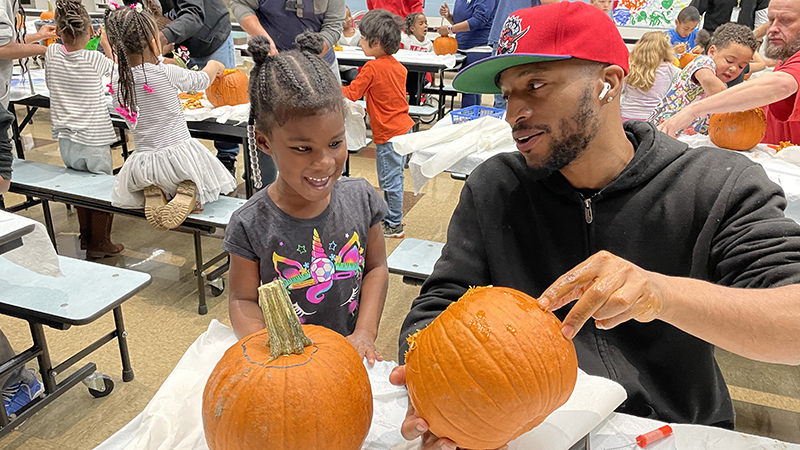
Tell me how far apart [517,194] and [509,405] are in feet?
2.36

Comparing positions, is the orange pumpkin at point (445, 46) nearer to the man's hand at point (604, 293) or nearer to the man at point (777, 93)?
the man at point (777, 93)

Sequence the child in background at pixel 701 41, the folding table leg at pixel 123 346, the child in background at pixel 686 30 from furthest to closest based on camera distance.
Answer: the child in background at pixel 686 30
the child in background at pixel 701 41
the folding table leg at pixel 123 346

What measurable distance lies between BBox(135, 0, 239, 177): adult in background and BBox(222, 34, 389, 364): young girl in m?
3.10

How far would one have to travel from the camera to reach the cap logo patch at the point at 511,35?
1264mm

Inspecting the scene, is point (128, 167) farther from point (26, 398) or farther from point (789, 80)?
point (789, 80)

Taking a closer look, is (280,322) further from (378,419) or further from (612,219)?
(612,219)

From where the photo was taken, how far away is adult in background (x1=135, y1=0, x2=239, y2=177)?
447cm

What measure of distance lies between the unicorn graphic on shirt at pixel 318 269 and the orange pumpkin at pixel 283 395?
582mm

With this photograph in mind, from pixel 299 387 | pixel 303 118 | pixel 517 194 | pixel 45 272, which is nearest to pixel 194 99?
pixel 45 272

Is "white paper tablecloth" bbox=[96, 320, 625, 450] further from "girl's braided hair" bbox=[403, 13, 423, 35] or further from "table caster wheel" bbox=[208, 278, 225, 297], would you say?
"girl's braided hair" bbox=[403, 13, 423, 35]

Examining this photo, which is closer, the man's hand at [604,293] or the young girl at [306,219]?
the man's hand at [604,293]

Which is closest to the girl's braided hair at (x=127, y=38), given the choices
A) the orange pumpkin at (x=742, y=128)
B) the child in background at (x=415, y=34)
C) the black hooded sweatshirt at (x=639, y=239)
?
the black hooded sweatshirt at (x=639, y=239)

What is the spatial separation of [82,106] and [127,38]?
1054mm

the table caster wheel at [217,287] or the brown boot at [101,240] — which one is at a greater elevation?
the brown boot at [101,240]
